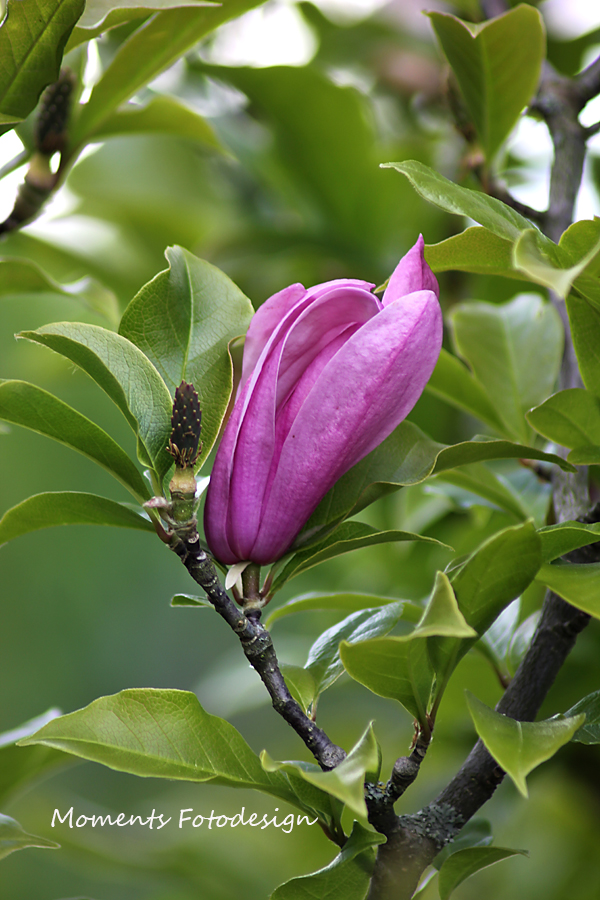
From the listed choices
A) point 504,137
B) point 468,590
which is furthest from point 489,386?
point 468,590

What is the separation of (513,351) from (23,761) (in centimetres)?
53

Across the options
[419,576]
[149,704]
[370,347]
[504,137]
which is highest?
[504,137]

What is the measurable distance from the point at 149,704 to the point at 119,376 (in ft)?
0.54

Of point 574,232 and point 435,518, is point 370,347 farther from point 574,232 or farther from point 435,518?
point 435,518

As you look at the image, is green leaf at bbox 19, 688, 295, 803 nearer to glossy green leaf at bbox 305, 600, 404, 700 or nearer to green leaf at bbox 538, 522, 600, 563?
glossy green leaf at bbox 305, 600, 404, 700

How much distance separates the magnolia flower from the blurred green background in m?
0.31

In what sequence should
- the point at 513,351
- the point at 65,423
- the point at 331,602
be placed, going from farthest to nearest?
the point at 513,351 → the point at 331,602 → the point at 65,423

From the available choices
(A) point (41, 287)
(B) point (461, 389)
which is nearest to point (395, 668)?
(B) point (461, 389)

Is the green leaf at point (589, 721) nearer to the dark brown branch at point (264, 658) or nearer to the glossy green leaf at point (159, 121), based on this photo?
the dark brown branch at point (264, 658)

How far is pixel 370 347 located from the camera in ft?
1.19

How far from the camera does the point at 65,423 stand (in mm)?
398

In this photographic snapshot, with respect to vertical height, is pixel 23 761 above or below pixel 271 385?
below

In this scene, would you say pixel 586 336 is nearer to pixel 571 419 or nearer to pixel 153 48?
pixel 571 419

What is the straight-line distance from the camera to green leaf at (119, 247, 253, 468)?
41cm
